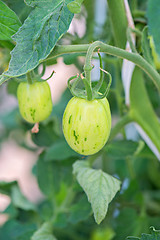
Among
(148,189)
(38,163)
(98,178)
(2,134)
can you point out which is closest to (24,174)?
(2,134)

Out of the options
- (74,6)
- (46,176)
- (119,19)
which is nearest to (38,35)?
(74,6)

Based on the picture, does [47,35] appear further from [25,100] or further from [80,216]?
[80,216]

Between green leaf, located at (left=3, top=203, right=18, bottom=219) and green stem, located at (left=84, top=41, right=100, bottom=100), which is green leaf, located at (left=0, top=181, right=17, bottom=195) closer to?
green leaf, located at (left=3, top=203, right=18, bottom=219)

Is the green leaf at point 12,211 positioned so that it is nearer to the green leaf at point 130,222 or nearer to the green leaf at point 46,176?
the green leaf at point 46,176

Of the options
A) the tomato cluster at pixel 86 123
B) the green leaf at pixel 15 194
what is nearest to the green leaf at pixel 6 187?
the green leaf at pixel 15 194

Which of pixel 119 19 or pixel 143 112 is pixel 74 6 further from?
pixel 143 112

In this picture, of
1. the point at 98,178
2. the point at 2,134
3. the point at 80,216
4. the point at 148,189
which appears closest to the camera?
the point at 98,178
